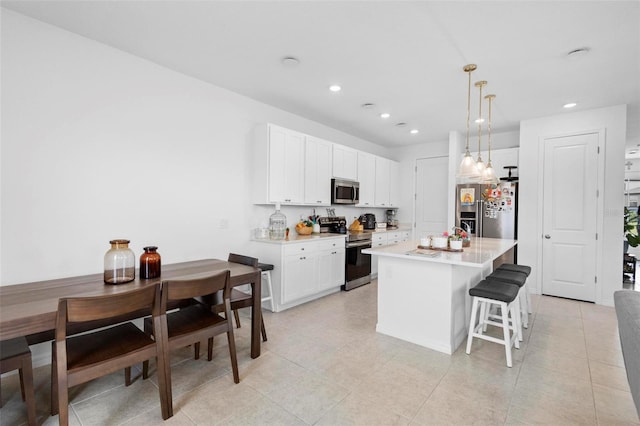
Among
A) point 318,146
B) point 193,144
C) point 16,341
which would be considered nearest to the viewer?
point 16,341

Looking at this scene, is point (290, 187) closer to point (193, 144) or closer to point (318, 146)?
point (318, 146)

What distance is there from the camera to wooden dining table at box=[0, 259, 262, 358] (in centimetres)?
151

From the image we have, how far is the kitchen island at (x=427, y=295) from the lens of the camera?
2.72 metres

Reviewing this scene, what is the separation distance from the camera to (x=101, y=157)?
2.73 m

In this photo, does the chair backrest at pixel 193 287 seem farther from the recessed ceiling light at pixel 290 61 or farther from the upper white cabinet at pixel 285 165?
the recessed ceiling light at pixel 290 61

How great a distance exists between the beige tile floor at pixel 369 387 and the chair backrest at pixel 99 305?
0.72 m

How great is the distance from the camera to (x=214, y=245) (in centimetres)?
362

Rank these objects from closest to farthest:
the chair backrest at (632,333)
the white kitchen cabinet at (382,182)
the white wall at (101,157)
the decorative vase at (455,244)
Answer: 1. the chair backrest at (632,333)
2. the white wall at (101,157)
3. the decorative vase at (455,244)
4. the white kitchen cabinet at (382,182)

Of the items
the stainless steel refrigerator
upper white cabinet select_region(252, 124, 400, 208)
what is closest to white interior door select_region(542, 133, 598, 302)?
the stainless steel refrigerator

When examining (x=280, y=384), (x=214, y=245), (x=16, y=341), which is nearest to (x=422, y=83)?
(x=214, y=245)

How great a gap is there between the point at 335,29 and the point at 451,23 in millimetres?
900

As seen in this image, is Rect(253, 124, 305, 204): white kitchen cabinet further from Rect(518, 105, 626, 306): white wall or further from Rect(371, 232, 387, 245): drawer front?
Rect(518, 105, 626, 306): white wall

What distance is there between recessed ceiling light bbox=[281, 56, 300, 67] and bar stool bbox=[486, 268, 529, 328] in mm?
2873

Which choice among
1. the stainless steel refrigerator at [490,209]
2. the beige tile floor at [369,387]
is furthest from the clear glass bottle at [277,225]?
the stainless steel refrigerator at [490,209]
